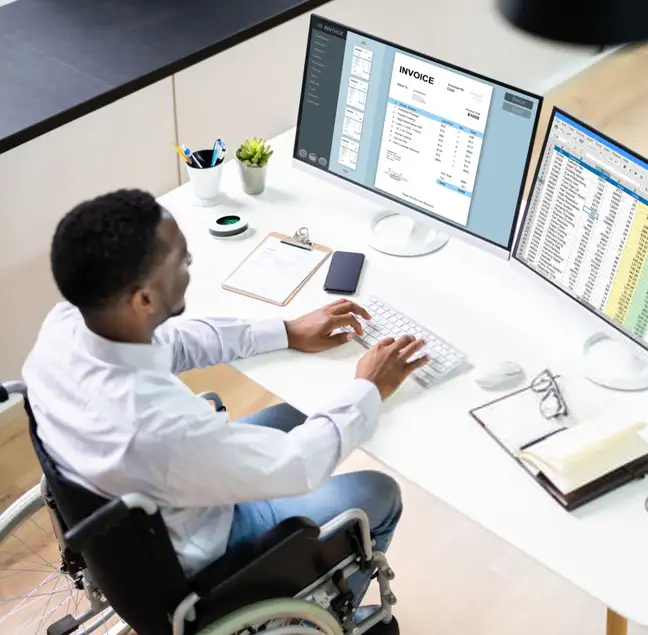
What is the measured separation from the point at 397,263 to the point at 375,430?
1.73ft

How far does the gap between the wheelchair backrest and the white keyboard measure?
0.63 m

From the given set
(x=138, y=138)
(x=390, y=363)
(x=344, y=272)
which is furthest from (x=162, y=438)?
(x=138, y=138)

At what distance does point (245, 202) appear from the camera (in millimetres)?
2395

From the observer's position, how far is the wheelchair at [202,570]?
→ 1.49 meters

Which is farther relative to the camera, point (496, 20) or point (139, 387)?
point (139, 387)

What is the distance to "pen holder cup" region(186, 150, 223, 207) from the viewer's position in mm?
2330

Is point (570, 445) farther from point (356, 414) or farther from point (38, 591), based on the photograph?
Answer: point (38, 591)

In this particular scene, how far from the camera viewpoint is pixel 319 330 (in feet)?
6.44

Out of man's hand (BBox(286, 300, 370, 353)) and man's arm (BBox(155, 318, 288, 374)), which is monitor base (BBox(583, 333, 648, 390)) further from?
man's arm (BBox(155, 318, 288, 374))

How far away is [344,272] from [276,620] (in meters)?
0.77

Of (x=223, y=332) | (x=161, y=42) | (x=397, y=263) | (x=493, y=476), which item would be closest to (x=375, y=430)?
(x=493, y=476)

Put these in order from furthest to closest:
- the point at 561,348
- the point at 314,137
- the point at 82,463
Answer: the point at 314,137
the point at 561,348
the point at 82,463

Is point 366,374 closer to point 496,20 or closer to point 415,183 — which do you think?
point 415,183

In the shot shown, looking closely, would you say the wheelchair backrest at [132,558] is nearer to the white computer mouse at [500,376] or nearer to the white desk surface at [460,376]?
the white desk surface at [460,376]
